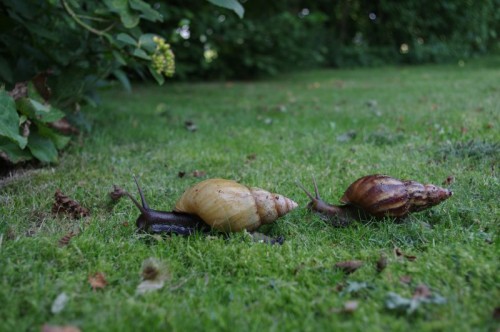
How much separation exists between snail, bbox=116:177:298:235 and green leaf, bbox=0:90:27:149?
81 centimetres

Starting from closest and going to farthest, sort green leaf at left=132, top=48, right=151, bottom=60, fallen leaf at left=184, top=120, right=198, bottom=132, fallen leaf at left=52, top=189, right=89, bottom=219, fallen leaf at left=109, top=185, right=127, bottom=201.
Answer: fallen leaf at left=52, top=189, right=89, bottom=219
fallen leaf at left=109, top=185, right=127, bottom=201
green leaf at left=132, top=48, right=151, bottom=60
fallen leaf at left=184, top=120, right=198, bottom=132

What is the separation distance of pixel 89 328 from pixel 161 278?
374 mm

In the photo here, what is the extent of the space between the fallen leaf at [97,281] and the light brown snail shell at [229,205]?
497 millimetres

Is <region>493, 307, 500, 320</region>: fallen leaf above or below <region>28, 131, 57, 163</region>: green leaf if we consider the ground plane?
above

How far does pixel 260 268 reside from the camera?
188 centimetres

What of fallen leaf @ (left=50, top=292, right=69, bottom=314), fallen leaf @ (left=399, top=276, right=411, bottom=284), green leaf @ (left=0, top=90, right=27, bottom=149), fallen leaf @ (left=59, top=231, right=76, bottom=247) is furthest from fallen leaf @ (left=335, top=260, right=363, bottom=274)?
green leaf @ (left=0, top=90, right=27, bottom=149)

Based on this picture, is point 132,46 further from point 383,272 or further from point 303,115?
point 383,272

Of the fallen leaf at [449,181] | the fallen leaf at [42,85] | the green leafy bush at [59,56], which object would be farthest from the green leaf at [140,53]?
the fallen leaf at [449,181]

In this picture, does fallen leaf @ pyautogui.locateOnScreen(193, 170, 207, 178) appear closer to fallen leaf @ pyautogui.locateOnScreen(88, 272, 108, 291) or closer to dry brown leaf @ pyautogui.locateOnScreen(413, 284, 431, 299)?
fallen leaf @ pyautogui.locateOnScreen(88, 272, 108, 291)

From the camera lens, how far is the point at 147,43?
3477 mm

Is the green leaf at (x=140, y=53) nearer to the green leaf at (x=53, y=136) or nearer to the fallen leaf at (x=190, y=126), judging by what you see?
the green leaf at (x=53, y=136)

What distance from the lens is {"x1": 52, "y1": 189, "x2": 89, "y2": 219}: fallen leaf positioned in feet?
8.18

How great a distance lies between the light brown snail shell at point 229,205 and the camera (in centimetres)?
209

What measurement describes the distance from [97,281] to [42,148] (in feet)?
5.67
